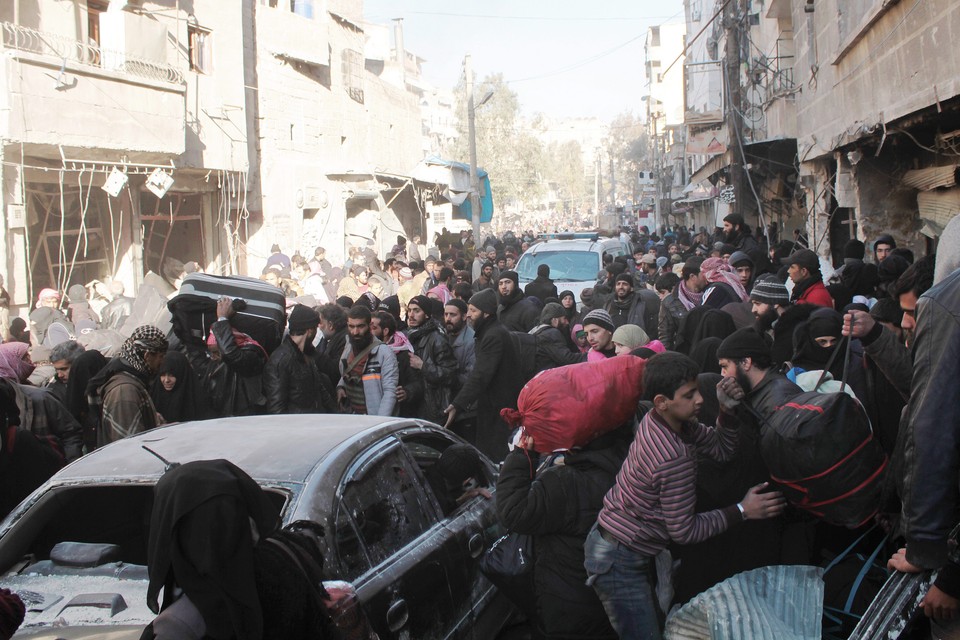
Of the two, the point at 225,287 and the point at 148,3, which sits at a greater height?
the point at 148,3

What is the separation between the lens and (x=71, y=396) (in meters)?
6.18

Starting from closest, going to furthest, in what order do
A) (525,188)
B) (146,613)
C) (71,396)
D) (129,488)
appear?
(146,613), (129,488), (71,396), (525,188)

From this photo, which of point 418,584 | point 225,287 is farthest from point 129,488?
point 225,287

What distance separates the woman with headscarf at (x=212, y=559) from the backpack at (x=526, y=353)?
14.9ft

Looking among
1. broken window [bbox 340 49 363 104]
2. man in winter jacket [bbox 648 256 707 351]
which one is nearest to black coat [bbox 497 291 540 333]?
man in winter jacket [bbox 648 256 707 351]

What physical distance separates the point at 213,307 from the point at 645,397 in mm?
4317

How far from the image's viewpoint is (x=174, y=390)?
5.94 metres

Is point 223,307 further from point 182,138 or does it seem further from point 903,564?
point 182,138

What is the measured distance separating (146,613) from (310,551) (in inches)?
31.0

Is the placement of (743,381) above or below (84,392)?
above

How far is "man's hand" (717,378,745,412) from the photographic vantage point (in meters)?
3.64

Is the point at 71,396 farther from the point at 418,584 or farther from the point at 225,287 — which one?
the point at 418,584

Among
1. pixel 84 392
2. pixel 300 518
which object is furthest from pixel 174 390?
pixel 300 518

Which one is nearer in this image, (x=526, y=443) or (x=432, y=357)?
(x=526, y=443)
